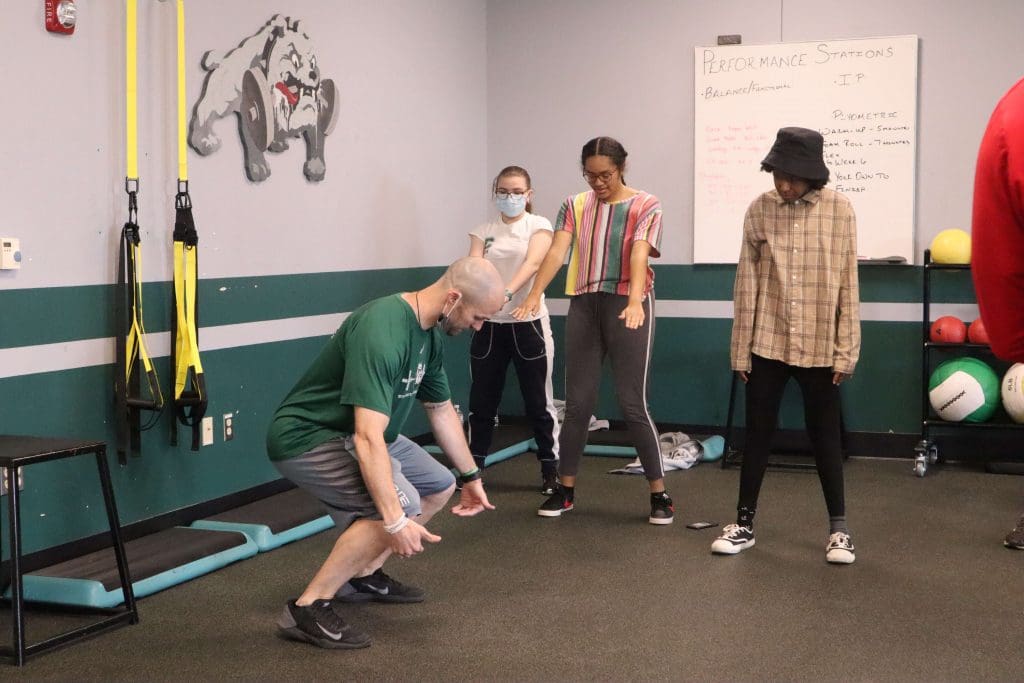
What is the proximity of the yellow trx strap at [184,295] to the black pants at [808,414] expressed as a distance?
6.15 ft

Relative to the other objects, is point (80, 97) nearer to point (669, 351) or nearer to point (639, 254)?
point (639, 254)

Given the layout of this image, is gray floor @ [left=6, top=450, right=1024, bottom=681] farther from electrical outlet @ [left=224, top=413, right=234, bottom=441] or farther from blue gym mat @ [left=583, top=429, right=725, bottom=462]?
blue gym mat @ [left=583, top=429, right=725, bottom=462]

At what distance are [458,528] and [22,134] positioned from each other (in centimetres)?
200

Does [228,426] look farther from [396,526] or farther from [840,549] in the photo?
[840,549]

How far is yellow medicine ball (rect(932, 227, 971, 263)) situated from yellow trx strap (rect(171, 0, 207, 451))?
129 inches

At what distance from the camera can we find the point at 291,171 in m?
4.71

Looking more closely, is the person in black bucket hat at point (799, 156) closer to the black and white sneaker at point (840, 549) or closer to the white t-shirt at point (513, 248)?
the black and white sneaker at point (840, 549)

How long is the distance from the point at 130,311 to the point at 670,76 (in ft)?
10.8

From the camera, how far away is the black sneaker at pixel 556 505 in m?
4.45

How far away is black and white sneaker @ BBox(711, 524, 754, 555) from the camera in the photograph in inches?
152

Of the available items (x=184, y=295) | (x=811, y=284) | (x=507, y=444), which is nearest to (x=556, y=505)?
(x=507, y=444)

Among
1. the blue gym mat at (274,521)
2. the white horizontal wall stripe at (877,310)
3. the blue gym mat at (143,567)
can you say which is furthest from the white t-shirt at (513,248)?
the blue gym mat at (143,567)

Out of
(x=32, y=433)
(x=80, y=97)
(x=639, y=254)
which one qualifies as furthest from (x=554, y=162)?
(x=32, y=433)

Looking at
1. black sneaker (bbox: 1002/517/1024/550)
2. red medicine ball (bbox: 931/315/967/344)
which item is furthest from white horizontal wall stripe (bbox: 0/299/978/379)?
black sneaker (bbox: 1002/517/1024/550)
